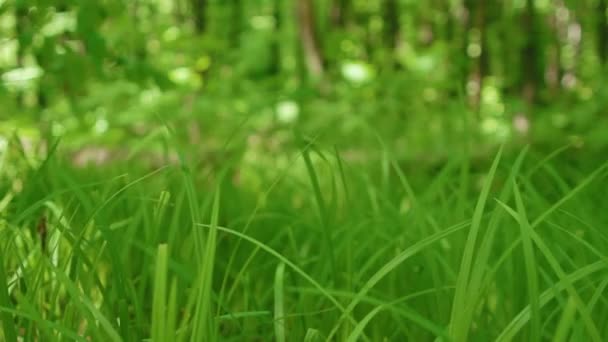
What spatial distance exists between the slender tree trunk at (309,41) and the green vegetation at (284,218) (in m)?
0.02

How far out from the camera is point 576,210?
3.14ft

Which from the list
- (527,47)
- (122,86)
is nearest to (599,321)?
(122,86)

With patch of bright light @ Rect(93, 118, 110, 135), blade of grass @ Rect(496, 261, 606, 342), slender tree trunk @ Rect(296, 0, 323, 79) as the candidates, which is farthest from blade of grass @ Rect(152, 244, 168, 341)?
slender tree trunk @ Rect(296, 0, 323, 79)

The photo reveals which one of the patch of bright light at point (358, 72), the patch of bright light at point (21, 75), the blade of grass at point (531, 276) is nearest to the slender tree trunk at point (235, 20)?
the patch of bright light at point (358, 72)

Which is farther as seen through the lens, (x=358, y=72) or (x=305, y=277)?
(x=358, y=72)

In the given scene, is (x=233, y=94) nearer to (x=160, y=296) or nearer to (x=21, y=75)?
(x=21, y=75)

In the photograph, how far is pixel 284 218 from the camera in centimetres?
124

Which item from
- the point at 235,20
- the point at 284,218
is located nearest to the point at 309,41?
the point at 284,218

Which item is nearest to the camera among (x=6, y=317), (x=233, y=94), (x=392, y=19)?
(x=6, y=317)

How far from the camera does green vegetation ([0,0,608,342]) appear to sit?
561 mm

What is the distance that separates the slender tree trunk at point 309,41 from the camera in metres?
4.40

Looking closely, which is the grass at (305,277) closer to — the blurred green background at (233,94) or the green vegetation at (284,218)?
the green vegetation at (284,218)

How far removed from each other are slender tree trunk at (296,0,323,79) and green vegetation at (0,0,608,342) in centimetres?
2

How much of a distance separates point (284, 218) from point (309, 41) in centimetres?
345
